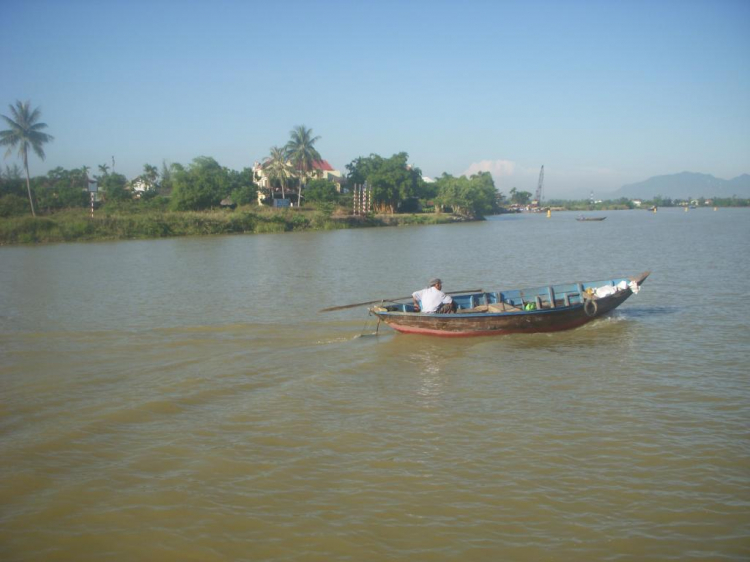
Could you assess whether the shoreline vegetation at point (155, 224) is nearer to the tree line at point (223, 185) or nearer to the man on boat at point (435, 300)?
the tree line at point (223, 185)

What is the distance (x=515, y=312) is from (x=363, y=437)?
18.0 ft

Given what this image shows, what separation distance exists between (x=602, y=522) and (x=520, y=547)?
2.82 feet

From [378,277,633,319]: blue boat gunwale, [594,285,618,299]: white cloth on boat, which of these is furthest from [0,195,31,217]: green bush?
[594,285,618,299]: white cloth on boat

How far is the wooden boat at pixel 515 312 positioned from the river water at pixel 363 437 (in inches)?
15.1

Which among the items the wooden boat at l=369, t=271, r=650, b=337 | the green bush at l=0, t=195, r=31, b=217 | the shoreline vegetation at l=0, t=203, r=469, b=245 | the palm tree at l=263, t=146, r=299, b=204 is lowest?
the wooden boat at l=369, t=271, r=650, b=337

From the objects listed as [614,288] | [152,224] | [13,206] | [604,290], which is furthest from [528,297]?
[13,206]

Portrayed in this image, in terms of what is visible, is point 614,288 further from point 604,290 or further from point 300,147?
Answer: point 300,147

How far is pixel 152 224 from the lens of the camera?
1631 inches

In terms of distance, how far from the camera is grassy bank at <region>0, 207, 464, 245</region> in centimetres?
3759

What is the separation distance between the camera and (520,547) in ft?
15.3

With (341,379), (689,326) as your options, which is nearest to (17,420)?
(341,379)

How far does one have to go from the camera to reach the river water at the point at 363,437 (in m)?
4.84

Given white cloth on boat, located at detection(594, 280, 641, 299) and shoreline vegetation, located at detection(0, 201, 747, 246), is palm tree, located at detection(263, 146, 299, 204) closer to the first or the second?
shoreline vegetation, located at detection(0, 201, 747, 246)

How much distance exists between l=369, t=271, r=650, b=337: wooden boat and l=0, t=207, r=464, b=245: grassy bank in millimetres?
33960
